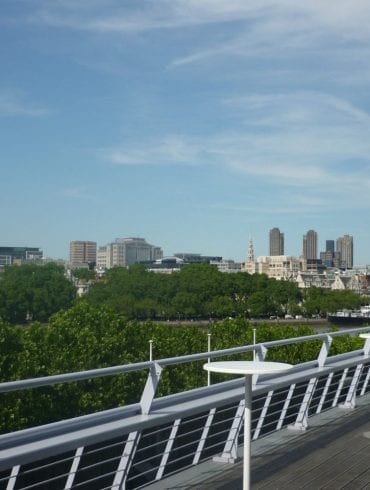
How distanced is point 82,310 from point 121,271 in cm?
12312

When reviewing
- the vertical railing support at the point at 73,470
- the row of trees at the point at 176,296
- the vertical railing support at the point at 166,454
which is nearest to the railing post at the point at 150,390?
the vertical railing support at the point at 166,454

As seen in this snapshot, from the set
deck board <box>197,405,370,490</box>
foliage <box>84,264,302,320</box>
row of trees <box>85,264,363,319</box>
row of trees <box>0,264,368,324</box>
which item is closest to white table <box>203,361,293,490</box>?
deck board <box>197,405,370,490</box>

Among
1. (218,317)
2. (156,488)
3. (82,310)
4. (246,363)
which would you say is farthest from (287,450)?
(218,317)

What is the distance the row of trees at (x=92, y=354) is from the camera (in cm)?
3916

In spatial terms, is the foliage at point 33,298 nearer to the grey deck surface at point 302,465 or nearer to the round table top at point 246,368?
the grey deck surface at point 302,465

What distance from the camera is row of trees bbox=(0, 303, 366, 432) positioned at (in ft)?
128

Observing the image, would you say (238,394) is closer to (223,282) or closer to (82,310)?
(82,310)

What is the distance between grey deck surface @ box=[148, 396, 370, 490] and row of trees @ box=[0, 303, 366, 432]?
27801 millimetres

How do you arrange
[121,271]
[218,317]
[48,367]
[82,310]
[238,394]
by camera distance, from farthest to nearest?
[121,271]
[218,317]
[82,310]
[48,367]
[238,394]

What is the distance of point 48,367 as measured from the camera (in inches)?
1909

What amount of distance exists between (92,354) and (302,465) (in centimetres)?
4440

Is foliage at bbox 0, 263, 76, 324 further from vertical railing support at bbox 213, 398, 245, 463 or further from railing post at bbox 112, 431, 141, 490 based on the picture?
railing post at bbox 112, 431, 141, 490

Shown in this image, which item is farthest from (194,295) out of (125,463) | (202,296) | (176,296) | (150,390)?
(125,463)

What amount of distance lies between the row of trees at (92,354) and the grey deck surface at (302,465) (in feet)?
91.2
